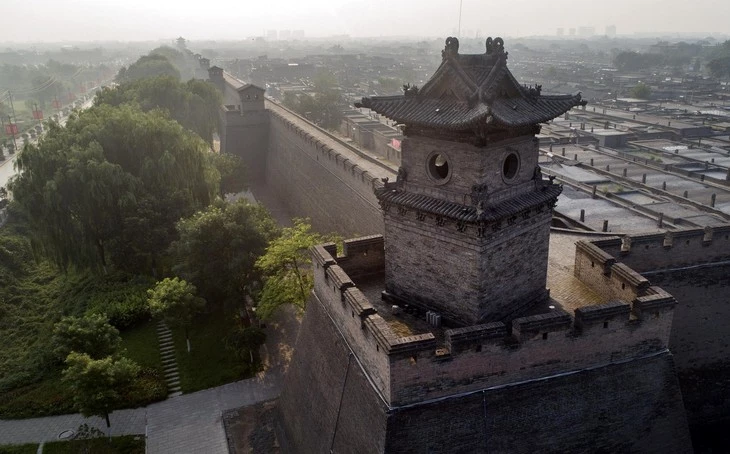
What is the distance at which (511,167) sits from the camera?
10.3 m

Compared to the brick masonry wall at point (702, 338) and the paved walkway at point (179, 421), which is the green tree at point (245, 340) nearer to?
A: the paved walkway at point (179, 421)

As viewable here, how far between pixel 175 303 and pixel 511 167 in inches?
454

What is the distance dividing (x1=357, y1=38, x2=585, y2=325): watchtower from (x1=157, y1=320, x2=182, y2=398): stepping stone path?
366 inches

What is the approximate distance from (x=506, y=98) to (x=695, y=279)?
7121 mm

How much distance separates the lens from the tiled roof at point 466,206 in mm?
9422

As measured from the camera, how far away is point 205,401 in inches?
625

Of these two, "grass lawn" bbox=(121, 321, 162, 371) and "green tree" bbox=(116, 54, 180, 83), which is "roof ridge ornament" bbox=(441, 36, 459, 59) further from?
"green tree" bbox=(116, 54, 180, 83)

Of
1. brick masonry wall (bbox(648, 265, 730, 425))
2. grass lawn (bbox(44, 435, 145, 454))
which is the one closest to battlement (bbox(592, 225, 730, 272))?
brick masonry wall (bbox(648, 265, 730, 425))

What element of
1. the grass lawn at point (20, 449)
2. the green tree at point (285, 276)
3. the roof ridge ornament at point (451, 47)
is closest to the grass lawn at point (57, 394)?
the grass lawn at point (20, 449)

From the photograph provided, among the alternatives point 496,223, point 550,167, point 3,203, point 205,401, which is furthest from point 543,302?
point 3,203

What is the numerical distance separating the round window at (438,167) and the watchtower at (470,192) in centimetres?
2

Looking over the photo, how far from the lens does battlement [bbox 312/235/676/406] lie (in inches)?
348

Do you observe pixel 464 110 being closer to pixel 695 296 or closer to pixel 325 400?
pixel 325 400

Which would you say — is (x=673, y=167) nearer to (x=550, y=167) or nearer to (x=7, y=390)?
(x=550, y=167)
